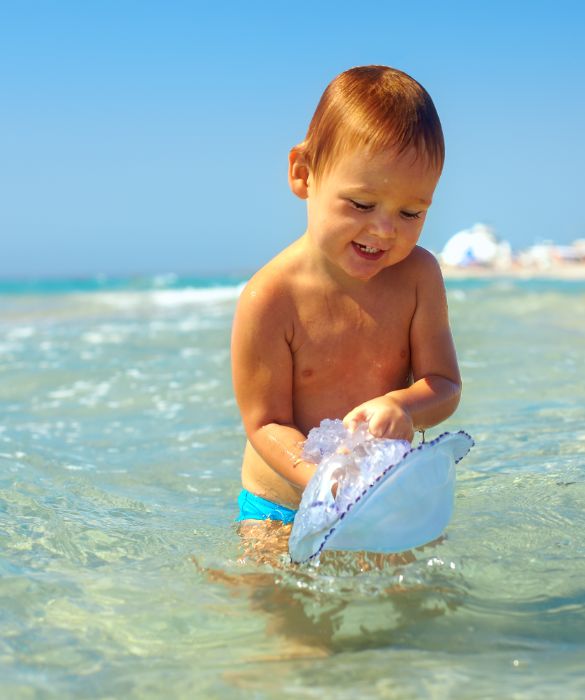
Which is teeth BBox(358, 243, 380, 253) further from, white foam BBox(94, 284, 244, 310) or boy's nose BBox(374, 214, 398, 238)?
white foam BBox(94, 284, 244, 310)

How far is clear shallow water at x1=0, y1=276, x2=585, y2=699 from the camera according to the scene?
178 centimetres

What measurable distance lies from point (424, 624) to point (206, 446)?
102 inches

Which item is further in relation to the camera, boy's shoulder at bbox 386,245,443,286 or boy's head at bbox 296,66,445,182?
boy's shoulder at bbox 386,245,443,286

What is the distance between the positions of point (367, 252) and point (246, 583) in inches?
36.6

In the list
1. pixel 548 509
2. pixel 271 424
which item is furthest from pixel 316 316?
pixel 548 509

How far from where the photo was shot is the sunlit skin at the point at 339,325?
2381mm

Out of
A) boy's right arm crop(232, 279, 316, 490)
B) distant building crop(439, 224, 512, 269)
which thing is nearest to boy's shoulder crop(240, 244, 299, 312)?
boy's right arm crop(232, 279, 316, 490)

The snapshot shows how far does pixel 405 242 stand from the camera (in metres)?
2.42

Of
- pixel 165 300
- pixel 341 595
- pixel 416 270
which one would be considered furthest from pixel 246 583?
pixel 165 300

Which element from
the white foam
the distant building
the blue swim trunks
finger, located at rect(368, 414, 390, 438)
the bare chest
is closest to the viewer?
finger, located at rect(368, 414, 390, 438)

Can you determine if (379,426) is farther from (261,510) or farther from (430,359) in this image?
(261,510)

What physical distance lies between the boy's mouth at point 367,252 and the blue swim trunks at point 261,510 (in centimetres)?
80

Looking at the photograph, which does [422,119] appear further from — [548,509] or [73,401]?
[73,401]

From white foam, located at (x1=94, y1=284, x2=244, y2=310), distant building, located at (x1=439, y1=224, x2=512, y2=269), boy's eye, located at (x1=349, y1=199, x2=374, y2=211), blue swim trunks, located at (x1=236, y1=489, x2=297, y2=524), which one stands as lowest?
Answer: distant building, located at (x1=439, y1=224, x2=512, y2=269)
